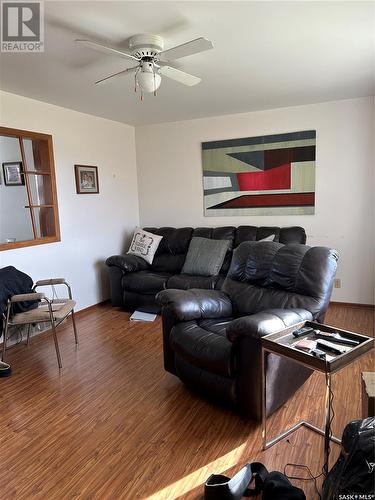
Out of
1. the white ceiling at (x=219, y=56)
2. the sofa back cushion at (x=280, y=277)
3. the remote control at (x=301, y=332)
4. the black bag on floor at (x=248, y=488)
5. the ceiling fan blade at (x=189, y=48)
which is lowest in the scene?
the black bag on floor at (x=248, y=488)

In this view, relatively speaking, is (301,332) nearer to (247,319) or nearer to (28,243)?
(247,319)

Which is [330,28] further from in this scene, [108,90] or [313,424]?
[313,424]

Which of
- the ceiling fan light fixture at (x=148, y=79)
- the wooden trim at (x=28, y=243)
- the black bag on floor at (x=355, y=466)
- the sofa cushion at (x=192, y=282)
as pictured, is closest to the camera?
the black bag on floor at (x=355, y=466)

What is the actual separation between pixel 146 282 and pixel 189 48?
102 inches

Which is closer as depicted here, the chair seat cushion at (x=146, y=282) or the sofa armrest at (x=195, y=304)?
the sofa armrest at (x=195, y=304)

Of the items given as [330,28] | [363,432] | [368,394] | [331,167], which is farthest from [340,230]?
[363,432]

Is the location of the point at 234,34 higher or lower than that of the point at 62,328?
higher

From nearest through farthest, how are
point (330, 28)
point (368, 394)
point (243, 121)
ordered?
point (368, 394)
point (330, 28)
point (243, 121)

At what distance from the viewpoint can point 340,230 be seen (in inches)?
163

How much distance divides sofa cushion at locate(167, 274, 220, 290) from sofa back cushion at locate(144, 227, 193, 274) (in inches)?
16.4

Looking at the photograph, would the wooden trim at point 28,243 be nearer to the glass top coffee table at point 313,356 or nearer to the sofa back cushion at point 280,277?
the sofa back cushion at point 280,277

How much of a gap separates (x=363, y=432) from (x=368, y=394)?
1.12ft

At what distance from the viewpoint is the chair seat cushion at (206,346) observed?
2.08m

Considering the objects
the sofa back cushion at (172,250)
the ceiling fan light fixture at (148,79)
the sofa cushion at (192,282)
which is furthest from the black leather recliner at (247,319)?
the sofa back cushion at (172,250)
